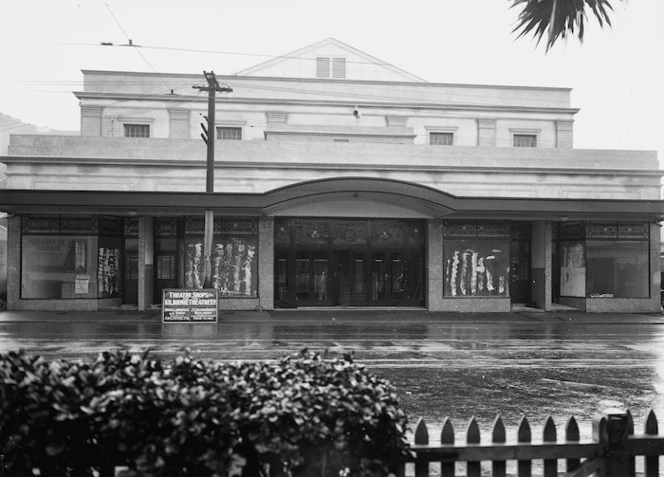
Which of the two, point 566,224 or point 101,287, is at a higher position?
point 566,224

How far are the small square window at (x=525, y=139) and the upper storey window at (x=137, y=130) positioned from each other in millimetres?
22695

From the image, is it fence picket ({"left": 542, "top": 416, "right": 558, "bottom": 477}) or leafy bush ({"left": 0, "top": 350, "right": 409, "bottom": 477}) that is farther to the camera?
fence picket ({"left": 542, "top": 416, "right": 558, "bottom": 477})

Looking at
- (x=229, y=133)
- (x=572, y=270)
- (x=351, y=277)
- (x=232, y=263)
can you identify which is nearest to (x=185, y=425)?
(x=232, y=263)

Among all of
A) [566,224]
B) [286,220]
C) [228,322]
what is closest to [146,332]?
[228,322]

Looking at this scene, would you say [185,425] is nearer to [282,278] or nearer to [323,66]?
[282,278]

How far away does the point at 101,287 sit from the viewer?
84.3 feet

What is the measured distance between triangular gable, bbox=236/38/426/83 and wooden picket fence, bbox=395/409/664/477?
40.7 metres

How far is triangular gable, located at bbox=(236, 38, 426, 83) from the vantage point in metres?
43.0

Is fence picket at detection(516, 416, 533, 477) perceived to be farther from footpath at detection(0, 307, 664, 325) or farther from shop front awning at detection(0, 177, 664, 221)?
footpath at detection(0, 307, 664, 325)

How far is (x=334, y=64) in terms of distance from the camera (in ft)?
143

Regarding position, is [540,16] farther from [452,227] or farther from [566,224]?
[566,224]

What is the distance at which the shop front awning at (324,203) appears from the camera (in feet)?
76.8

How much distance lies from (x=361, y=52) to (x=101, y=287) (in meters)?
26.1

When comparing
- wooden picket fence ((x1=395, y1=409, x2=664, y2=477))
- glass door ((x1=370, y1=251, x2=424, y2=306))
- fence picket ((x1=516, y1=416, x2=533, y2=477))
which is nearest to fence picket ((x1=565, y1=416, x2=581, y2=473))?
wooden picket fence ((x1=395, y1=409, x2=664, y2=477))
